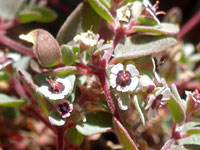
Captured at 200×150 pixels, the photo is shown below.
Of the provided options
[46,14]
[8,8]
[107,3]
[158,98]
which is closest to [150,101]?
[158,98]

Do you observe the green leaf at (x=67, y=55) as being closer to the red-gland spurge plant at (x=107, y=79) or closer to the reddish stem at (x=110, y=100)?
the red-gland spurge plant at (x=107, y=79)

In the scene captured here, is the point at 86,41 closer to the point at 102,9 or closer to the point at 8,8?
the point at 102,9

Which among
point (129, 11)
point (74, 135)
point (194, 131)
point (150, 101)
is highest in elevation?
point (129, 11)

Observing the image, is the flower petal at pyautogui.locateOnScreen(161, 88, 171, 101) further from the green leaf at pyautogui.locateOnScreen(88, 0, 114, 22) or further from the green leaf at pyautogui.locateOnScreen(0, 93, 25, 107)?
the green leaf at pyautogui.locateOnScreen(0, 93, 25, 107)

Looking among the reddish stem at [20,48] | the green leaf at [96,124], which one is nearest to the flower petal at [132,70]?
the green leaf at [96,124]

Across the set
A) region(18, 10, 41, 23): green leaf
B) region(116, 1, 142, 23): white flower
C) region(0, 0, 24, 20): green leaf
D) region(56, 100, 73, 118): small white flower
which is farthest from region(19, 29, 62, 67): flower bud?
region(0, 0, 24, 20): green leaf

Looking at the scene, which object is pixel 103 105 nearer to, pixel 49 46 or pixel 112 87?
pixel 112 87
